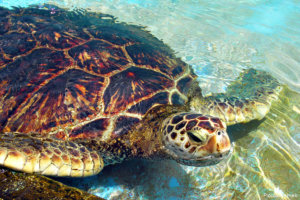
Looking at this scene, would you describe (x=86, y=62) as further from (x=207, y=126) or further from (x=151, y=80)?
(x=207, y=126)

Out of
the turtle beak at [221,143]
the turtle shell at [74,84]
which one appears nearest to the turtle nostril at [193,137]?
the turtle beak at [221,143]

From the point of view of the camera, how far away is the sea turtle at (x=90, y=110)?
1.78 meters

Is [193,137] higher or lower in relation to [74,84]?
lower

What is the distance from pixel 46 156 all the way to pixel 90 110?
0.61 metres

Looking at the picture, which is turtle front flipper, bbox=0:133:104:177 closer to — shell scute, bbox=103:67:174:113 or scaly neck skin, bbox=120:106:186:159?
scaly neck skin, bbox=120:106:186:159

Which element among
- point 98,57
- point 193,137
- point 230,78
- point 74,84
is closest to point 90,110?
point 74,84

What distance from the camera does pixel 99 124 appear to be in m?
2.09

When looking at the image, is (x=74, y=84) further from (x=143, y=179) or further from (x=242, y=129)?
(x=242, y=129)

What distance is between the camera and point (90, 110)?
2.12 metres

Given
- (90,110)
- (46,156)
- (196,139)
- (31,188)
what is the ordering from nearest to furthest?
1. (31,188)
2. (46,156)
3. (196,139)
4. (90,110)

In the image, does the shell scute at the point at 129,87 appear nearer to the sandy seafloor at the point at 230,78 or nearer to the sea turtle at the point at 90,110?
the sea turtle at the point at 90,110

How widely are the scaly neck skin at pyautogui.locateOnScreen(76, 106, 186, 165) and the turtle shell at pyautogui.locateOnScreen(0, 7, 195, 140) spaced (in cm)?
8

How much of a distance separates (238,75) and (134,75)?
A: 268 centimetres

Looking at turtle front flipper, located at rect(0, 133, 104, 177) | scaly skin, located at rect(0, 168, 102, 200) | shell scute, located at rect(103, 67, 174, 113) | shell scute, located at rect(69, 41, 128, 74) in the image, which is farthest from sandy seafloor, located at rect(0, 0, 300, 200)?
shell scute, located at rect(69, 41, 128, 74)
